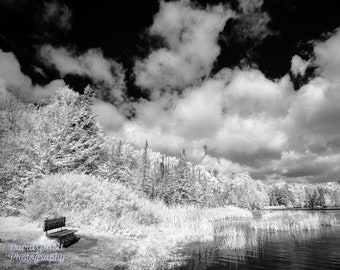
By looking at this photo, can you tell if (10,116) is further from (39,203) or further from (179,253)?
(179,253)

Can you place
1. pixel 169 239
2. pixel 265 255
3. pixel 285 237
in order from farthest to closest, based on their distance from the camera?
Result: pixel 285 237 < pixel 169 239 < pixel 265 255

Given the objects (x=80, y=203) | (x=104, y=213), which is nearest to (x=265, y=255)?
(x=104, y=213)

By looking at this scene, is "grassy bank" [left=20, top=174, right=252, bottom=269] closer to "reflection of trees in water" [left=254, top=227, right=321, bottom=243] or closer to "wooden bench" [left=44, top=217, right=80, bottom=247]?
"wooden bench" [left=44, top=217, right=80, bottom=247]

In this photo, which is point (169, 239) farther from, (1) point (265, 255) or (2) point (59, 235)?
(2) point (59, 235)

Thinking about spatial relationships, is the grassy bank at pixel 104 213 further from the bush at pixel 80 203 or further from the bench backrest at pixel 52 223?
the bench backrest at pixel 52 223

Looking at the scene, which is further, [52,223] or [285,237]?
[285,237]

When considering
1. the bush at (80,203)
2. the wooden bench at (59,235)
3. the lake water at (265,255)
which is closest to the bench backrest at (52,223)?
the wooden bench at (59,235)

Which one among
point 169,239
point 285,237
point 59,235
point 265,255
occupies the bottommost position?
point 265,255

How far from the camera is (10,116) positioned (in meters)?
Answer: 28.5

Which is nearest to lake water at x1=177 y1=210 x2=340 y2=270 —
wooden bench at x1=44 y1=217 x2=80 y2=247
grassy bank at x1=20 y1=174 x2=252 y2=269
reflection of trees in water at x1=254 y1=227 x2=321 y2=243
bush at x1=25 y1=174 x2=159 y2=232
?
reflection of trees in water at x1=254 y1=227 x2=321 y2=243

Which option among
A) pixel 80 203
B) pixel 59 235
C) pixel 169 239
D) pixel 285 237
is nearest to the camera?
pixel 59 235

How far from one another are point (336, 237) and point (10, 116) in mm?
34782

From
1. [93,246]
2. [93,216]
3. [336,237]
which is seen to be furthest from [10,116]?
[336,237]

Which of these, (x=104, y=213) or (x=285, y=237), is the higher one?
(x=104, y=213)
